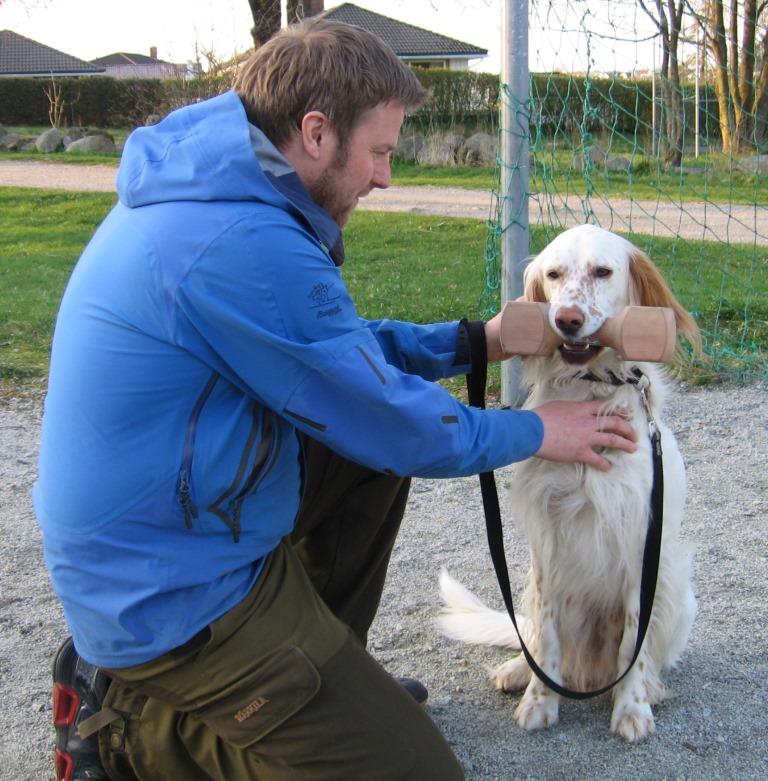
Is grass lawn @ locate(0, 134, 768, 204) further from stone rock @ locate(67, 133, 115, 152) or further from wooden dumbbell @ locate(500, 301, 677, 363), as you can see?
stone rock @ locate(67, 133, 115, 152)

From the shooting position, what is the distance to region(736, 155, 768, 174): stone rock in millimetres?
9159

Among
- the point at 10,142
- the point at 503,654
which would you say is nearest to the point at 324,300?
the point at 503,654

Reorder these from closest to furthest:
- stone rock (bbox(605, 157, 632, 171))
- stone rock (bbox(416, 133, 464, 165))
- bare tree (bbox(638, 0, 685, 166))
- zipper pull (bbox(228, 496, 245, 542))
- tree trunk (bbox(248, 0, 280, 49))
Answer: zipper pull (bbox(228, 496, 245, 542)) < bare tree (bbox(638, 0, 685, 166)) < stone rock (bbox(605, 157, 632, 171)) < tree trunk (bbox(248, 0, 280, 49)) < stone rock (bbox(416, 133, 464, 165))

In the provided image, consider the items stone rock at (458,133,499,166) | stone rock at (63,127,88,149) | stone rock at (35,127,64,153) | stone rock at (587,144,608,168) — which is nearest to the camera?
stone rock at (587,144,608,168)

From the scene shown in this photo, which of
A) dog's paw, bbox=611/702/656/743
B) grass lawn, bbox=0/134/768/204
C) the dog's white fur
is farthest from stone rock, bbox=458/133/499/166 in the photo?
dog's paw, bbox=611/702/656/743

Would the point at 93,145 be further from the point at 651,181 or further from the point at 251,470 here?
the point at 251,470

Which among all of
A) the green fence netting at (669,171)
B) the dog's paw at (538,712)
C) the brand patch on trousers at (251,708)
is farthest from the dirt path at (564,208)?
the brand patch on trousers at (251,708)

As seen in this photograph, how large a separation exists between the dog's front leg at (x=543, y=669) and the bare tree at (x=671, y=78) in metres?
4.59

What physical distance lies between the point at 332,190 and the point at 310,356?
48 cm

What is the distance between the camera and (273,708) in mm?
2193

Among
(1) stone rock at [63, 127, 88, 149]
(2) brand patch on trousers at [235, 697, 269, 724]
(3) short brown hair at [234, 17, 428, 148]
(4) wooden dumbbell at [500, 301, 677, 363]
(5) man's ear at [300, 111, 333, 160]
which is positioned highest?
(1) stone rock at [63, 127, 88, 149]

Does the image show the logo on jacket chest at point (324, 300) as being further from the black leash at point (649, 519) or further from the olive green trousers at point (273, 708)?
the black leash at point (649, 519)

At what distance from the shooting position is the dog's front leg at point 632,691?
279cm

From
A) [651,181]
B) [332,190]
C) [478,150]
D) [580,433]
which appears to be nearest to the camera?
[332,190]
